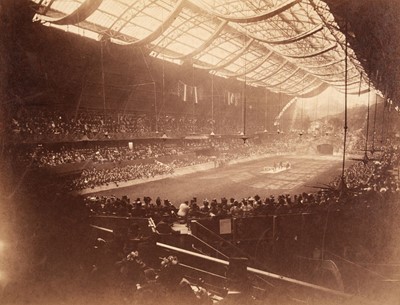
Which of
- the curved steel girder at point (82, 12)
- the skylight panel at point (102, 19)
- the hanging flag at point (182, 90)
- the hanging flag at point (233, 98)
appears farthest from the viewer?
the hanging flag at point (233, 98)

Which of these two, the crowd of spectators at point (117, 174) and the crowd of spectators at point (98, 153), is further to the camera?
the crowd of spectators at point (117, 174)

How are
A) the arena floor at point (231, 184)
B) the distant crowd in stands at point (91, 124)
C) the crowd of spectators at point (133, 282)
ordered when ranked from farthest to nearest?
the arena floor at point (231, 184), the distant crowd in stands at point (91, 124), the crowd of spectators at point (133, 282)

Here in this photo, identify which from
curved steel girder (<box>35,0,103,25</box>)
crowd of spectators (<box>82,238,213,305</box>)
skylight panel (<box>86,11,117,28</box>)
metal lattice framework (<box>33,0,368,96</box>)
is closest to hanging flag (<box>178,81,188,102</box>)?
metal lattice framework (<box>33,0,368,96</box>)

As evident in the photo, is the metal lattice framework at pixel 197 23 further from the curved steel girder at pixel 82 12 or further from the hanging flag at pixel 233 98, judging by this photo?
the hanging flag at pixel 233 98

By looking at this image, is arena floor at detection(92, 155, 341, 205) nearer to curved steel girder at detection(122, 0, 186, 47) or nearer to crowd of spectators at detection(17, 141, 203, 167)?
crowd of spectators at detection(17, 141, 203, 167)

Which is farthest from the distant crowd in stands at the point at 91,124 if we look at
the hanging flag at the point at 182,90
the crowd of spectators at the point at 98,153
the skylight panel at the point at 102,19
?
the skylight panel at the point at 102,19

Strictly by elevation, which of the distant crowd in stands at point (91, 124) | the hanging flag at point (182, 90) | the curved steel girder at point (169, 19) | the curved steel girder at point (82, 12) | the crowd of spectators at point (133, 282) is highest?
the curved steel girder at point (169, 19)
